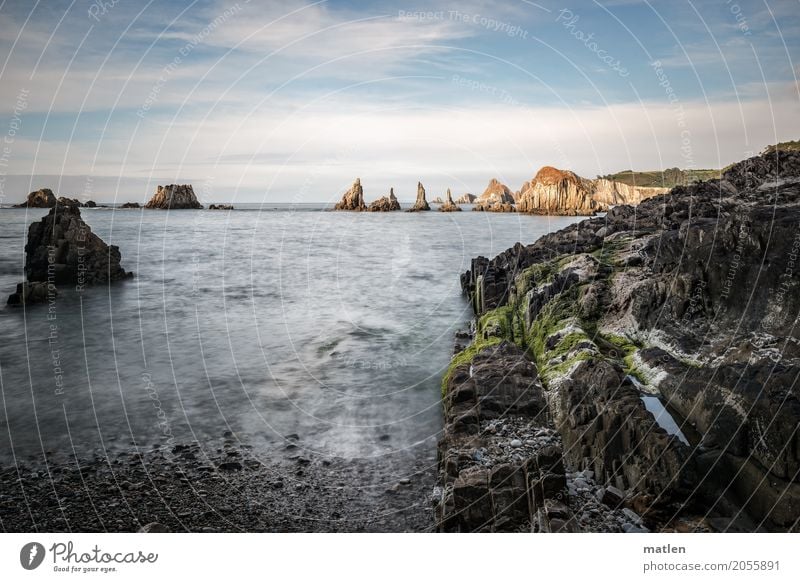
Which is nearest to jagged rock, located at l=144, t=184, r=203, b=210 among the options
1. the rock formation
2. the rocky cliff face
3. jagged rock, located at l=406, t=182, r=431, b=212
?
the rock formation

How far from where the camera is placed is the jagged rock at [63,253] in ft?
101

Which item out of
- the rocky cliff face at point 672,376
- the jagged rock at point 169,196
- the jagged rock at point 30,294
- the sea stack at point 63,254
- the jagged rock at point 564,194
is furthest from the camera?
the jagged rock at point 169,196

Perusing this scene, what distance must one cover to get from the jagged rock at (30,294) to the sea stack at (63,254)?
10.7 ft

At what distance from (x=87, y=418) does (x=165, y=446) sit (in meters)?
3.05

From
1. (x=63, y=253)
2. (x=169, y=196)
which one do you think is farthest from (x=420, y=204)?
(x=63, y=253)

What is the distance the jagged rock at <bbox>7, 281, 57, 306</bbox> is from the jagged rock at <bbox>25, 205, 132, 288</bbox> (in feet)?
12.1

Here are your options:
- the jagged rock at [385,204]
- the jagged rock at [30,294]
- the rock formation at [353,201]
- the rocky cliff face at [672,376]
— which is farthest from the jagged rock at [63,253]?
the jagged rock at [385,204]

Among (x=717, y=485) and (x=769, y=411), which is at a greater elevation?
(x=769, y=411)

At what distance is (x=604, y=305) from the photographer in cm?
1369

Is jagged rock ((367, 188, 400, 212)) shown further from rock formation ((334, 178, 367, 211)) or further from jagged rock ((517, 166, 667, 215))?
jagged rock ((517, 166, 667, 215))

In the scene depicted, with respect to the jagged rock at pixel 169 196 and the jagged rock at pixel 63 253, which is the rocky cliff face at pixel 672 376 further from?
the jagged rock at pixel 169 196

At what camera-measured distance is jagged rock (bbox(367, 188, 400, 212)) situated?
14538 cm
